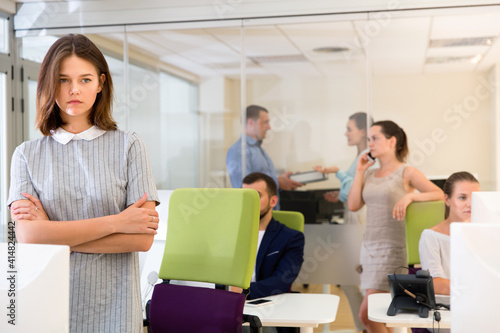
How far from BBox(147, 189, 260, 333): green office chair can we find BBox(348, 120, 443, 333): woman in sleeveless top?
6.29 feet

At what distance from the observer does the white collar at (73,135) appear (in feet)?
5.40

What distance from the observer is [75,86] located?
160 cm

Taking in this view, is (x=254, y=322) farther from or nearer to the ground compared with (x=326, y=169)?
nearer to the ground

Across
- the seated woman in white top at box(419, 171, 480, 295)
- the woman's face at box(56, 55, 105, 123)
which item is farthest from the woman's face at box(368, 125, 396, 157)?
the woman's face at box(56, 55, 105, 123)

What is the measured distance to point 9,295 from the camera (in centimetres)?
112

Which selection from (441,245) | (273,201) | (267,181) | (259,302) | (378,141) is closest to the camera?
(259,302)

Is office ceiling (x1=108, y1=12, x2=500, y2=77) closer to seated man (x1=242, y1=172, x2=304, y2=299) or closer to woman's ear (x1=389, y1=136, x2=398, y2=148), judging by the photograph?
woman's ear (x1=389, y1=136, x2=398, y2=148)

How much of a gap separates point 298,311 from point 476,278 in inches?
53.0

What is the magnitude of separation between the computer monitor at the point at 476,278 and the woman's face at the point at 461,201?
82.9 inches

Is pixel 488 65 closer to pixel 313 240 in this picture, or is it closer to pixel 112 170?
pixel 313 240

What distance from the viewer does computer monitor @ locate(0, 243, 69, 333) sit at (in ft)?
3.58

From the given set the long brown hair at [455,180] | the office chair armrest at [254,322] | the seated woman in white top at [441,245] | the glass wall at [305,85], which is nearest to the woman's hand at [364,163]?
the glass wall at [305,85]

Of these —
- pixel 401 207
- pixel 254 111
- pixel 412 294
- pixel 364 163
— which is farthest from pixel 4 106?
pixel 412 294

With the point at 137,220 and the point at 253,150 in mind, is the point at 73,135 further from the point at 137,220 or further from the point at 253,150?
the point at 253,150
